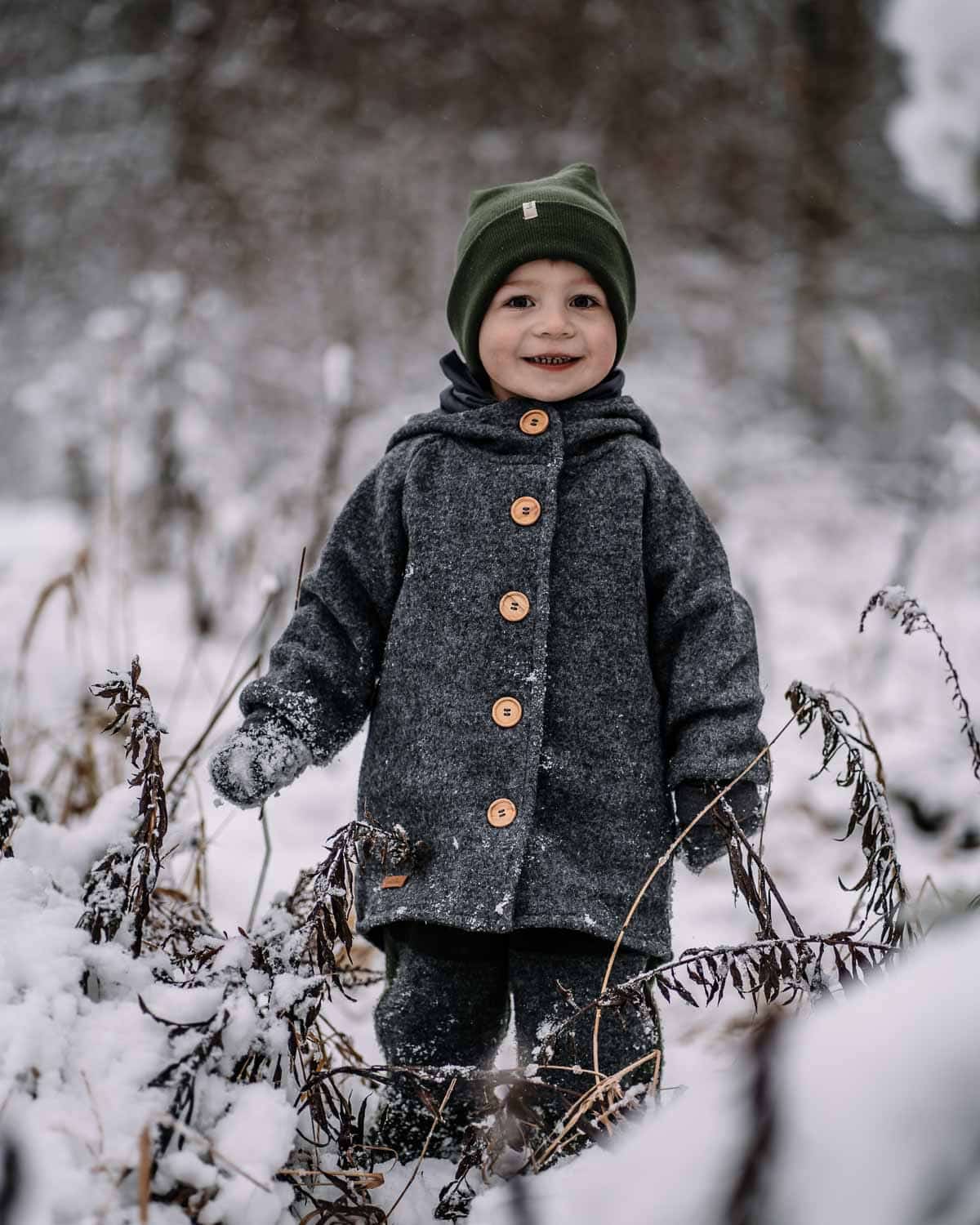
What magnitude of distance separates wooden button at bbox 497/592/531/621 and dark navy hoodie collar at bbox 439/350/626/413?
1.14 feet

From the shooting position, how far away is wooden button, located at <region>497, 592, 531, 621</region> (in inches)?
57.4

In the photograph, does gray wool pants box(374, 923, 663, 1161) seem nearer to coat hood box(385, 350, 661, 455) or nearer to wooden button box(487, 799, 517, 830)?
wooden button box(487, 799, 517, 830)

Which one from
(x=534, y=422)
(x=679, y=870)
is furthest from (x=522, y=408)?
(x=679, y=870)

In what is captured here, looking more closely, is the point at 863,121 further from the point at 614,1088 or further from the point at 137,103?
the point at 614,1088

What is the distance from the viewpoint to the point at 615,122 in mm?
7059

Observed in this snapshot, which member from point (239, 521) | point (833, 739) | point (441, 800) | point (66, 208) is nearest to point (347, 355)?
point (239, 521)

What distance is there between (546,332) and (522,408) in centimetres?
12

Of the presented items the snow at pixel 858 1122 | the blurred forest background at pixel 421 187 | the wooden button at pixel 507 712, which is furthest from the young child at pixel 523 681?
the blurred forest background at pixel 421 187

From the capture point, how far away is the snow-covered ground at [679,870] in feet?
1.79

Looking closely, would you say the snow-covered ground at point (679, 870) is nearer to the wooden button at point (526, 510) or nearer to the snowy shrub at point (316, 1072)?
the snowy shrub at point (316, 1072)

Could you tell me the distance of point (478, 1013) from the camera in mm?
1505

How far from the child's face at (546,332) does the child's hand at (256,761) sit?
64 centimetres

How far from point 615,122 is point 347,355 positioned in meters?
4.51

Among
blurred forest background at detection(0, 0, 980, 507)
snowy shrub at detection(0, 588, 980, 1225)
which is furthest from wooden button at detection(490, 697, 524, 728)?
blurred forest background at detection(0, 0, 980, 507)
